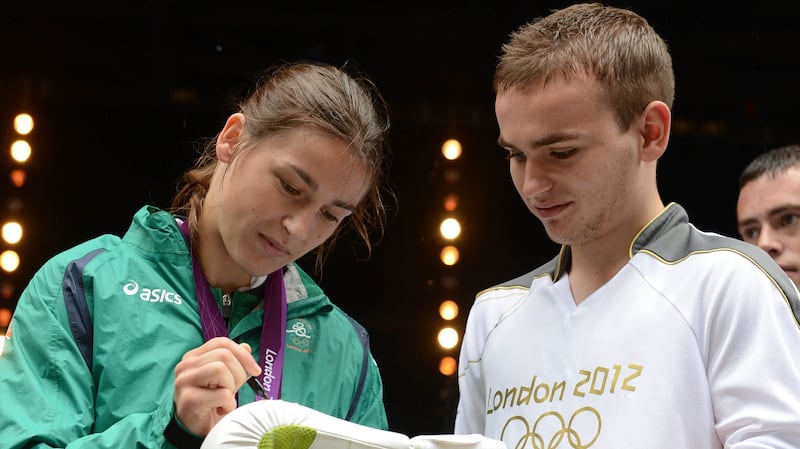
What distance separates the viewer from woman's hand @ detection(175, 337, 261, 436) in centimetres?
168

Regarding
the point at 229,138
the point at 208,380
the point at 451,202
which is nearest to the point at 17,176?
the point at 451,202

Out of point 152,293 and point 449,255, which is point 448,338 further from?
point 152,293

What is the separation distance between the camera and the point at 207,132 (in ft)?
13.7

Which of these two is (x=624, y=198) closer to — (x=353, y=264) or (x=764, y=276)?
(x=764, y=276)

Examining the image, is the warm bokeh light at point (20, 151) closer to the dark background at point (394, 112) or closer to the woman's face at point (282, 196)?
the dark background at point (394, 112)

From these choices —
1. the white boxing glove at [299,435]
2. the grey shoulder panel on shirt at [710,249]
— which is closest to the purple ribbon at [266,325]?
the white boxing glove at [299,435]

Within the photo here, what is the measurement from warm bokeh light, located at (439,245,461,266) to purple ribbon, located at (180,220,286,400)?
→ 2240 millimetres

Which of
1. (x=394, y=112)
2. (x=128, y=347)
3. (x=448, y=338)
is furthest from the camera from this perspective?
(x=448, y=338)

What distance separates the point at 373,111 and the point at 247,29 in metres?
2.04

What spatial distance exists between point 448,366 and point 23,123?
1.91 m

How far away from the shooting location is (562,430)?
188 centimetres

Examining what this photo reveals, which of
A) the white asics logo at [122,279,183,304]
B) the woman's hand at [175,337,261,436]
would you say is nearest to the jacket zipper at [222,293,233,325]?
the white asics logo at [122,279,183,304]

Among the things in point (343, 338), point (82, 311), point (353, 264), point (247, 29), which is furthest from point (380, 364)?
point (82, 311)

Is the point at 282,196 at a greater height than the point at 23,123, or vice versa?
the point at 23,123
